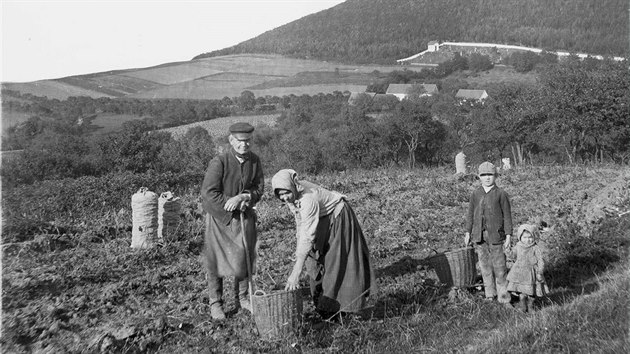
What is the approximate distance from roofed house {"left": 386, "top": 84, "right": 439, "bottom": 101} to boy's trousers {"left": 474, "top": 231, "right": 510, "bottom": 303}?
1805 inches

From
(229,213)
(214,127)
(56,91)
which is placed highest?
(56,91)

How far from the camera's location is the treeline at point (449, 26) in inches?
2281

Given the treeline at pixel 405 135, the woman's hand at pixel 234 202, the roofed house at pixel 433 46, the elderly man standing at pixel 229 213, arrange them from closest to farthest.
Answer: the woman's hand at pixel 234 202 < the elderly man standing at pixel 229 213 < the treeline at pixel 405 135 < the roofed house at pixel 433 46

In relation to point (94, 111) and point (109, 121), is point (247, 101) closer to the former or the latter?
point (109, 121)

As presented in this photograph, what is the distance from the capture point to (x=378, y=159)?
1638 inches

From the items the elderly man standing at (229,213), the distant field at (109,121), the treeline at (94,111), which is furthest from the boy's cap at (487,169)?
the distant field at (109,121)

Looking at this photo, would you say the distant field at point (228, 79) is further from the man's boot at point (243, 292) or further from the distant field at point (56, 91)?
the man's boot at point (243, 292)

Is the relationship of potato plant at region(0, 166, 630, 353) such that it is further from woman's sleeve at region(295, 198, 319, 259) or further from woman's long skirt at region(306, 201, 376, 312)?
woman's sleeve at region(295, 198, 319, 259)

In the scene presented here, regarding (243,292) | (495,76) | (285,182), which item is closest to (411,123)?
(495,76)

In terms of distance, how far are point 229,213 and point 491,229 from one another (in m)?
2.46

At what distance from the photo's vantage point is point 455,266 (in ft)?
18.2

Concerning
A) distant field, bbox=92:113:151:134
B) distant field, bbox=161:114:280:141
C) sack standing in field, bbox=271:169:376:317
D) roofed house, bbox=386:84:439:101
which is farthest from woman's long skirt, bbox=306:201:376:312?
roofed house, bbox=386:84:439:101

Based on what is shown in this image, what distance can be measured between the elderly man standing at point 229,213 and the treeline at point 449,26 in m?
51.0

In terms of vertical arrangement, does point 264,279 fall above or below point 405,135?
above
